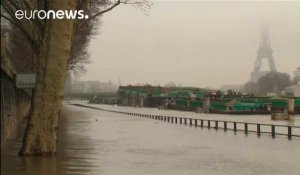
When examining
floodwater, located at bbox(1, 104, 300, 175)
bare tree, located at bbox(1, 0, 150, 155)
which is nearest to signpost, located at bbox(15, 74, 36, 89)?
bare tree, located at bbox(1, 0, 150, 155)

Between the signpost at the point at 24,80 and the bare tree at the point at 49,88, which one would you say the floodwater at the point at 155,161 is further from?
the signpost at the point at 24,80

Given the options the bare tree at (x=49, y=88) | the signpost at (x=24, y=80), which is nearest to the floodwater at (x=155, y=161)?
the bare tree at (x=49, y=88)

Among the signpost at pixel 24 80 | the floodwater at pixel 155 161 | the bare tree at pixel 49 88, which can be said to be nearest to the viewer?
the floodwater at pixel 155 161

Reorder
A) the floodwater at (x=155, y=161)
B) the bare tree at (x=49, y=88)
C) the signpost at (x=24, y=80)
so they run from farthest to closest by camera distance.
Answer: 1. the signpost at (x=24, y=80)
2. the bare tree at (x=49, y=88)
3. the floodwater at (x=155, y=161)

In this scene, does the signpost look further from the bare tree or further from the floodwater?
the floodwater

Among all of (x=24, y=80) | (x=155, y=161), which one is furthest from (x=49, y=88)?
(x=155, y=161)

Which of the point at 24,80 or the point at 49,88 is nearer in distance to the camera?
the point at 49,88

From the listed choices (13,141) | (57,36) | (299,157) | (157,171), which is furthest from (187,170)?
(13,141)

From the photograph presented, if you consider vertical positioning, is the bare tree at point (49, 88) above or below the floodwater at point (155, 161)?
above

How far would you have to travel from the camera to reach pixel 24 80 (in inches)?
687

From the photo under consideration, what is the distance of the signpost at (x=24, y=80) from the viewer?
56.6 ft

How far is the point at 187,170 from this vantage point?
52.2 feet

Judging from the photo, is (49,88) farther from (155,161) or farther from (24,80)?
(155,161)

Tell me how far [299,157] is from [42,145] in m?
10.8
